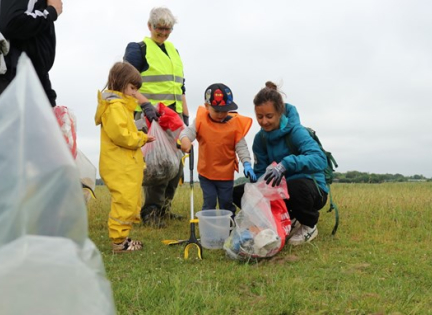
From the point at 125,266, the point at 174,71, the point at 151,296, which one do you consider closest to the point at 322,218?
the point at 174,71

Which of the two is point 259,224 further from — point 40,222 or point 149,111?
point 40,222

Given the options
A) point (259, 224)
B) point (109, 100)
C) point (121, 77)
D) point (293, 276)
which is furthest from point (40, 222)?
point (121, 77)

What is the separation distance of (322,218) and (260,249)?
6.74 feet

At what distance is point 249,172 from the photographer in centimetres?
437

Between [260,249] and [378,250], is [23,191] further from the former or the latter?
[378,250]

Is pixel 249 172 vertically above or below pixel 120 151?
below

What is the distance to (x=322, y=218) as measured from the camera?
17.9 feet

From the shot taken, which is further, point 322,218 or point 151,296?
point 322,218

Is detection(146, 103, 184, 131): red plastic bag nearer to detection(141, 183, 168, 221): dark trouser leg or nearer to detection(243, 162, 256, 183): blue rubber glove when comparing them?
detection(243, 162, 256, 183): blue rubber glove

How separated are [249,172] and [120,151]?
3.86 feet

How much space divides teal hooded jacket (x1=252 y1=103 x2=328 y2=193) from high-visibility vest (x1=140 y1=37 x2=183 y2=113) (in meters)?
1.10

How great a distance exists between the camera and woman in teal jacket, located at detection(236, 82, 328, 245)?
4070 millimetres

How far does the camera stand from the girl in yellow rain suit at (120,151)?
3846mm

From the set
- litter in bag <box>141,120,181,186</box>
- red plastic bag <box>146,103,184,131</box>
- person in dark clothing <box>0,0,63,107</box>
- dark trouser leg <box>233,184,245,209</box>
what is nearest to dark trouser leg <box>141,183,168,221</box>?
litter in bag <box>141,120,181,186</box>
